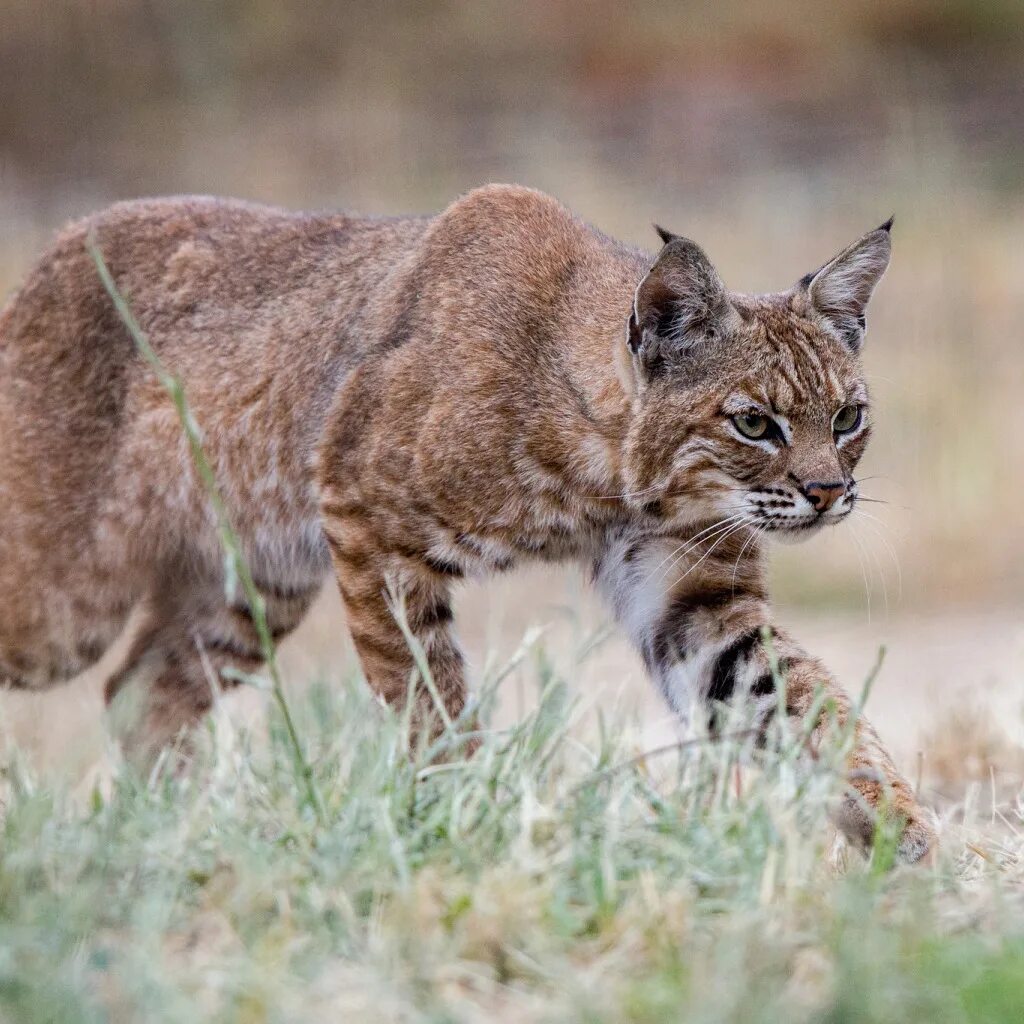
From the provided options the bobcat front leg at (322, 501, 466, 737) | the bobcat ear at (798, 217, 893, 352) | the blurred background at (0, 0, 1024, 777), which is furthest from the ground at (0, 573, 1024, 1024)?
the blurred background at (0, 0, 1024, 777)

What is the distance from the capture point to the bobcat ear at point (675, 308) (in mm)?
4559

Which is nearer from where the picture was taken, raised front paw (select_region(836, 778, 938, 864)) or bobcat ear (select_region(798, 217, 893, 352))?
raised front paw (select_region(836, 778, 938, 864))

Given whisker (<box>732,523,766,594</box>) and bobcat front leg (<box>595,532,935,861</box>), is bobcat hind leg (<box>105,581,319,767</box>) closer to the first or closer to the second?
bobcat front leg (<box>595,532,935,861</box>)

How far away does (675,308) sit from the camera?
465cm

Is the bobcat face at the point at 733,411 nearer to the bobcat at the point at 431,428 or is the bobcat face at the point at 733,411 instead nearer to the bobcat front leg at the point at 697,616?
the bobcat at the point at 431,428

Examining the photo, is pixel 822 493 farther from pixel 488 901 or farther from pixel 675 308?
pixel 488 901

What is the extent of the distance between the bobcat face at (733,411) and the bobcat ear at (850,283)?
8cm

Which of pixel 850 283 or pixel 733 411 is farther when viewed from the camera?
pixel 850 283

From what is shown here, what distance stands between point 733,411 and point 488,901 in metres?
1.88

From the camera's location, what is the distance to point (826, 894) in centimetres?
325

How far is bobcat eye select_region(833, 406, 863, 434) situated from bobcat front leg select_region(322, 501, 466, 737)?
42.5 inches

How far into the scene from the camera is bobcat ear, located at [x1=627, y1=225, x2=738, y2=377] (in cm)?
456

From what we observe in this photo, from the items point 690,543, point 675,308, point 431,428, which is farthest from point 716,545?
point 431,428

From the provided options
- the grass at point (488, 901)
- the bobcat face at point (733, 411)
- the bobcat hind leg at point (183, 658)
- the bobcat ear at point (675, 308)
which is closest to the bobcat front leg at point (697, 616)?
the bobcat face at point (733, 411)
